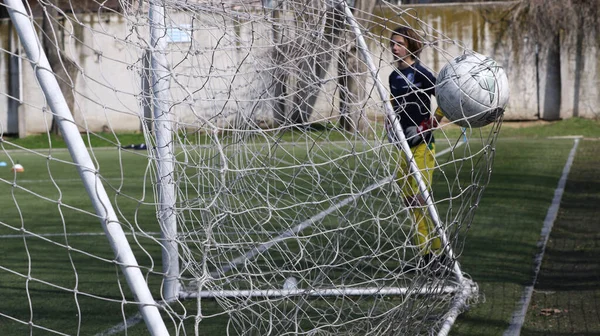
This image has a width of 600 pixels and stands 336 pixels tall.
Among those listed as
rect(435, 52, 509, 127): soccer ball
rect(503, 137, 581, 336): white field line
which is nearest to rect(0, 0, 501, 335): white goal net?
rect(435, 52, 509, 127): soccer ball

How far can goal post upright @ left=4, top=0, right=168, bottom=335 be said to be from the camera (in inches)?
139

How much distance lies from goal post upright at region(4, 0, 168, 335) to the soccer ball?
2165 millimetres

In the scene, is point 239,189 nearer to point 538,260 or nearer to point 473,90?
point 473,90

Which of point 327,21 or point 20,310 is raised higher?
point 327,21

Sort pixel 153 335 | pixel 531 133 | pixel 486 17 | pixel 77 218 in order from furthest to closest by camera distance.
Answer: pixel 486 17 → pixel 531 133 → pixel 77 218 → pixel 153 335

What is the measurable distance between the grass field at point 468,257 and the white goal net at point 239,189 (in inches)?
1.9

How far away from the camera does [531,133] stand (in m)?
23.6

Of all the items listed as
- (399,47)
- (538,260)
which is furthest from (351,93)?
(538,260)

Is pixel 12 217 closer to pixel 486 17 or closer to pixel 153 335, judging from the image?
pixel 153 335

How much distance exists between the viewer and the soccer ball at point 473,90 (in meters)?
5.07

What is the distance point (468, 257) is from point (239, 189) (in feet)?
8.13

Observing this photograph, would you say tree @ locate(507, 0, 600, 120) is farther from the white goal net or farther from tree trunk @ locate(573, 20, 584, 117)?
the white goal net

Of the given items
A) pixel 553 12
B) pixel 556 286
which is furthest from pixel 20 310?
pixel 553 12

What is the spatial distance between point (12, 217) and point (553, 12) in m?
17.5
